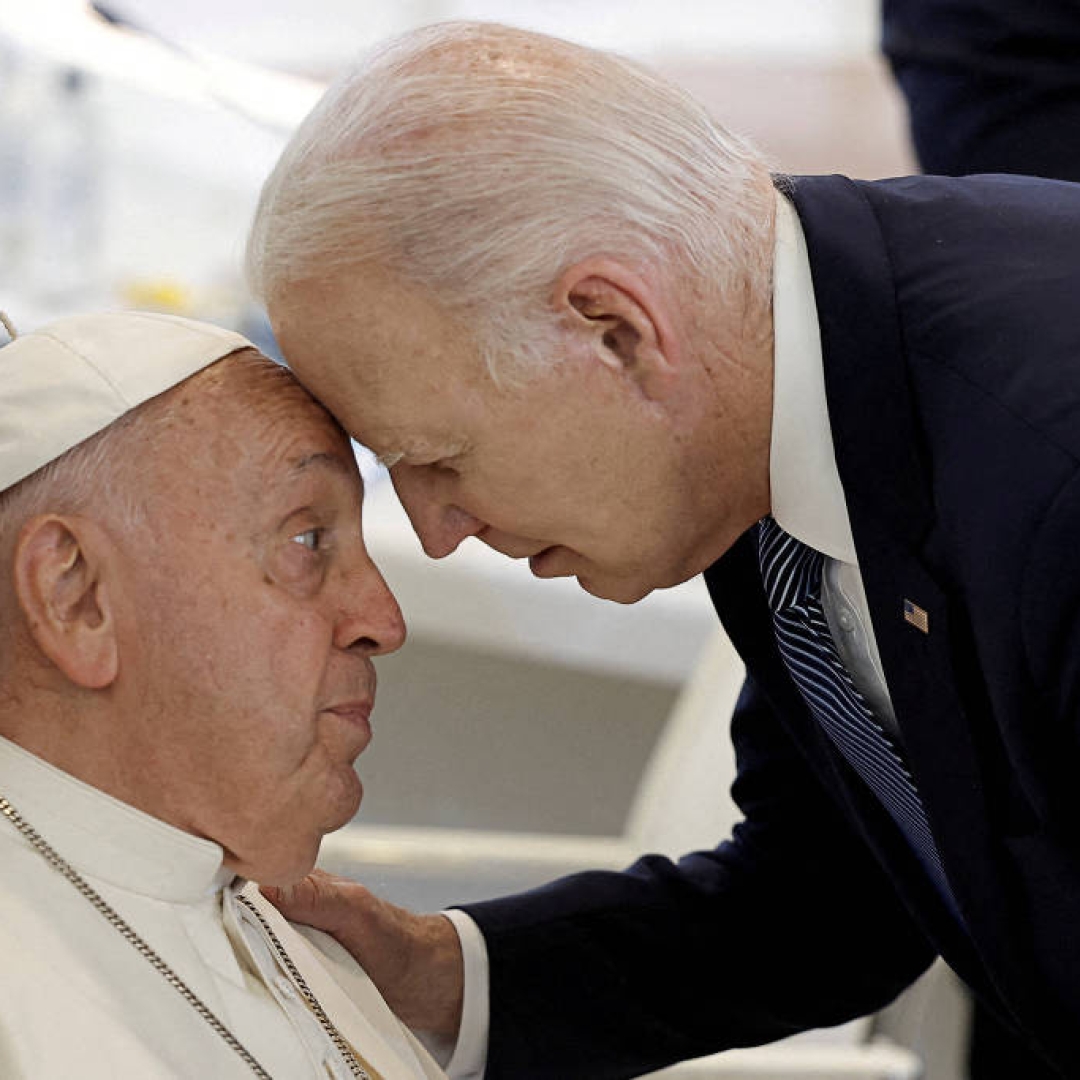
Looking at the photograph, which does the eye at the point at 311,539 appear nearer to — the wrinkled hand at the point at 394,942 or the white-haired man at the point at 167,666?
the white-haired man at the point at 167,666

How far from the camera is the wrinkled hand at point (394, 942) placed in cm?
193

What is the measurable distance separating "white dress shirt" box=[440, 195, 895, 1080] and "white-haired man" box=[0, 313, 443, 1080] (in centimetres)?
41

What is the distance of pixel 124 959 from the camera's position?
1592 millimetres

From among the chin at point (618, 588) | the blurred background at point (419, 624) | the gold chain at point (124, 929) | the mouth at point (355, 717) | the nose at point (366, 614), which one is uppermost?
the nose at point (366, 614)

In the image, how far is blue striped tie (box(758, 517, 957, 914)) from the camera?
185cm

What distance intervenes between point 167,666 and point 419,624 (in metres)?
2.75

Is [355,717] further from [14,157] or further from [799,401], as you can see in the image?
[14,157]

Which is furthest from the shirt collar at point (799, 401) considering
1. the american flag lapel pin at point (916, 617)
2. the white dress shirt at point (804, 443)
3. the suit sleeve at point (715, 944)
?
the suit sleeve at point (715, 944)

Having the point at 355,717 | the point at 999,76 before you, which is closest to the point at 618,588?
the point at 355,717

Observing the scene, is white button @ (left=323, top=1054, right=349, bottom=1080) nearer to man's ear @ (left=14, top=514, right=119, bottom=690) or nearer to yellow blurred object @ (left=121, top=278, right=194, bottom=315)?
man's ear @ (left=14, top=514, right=119, bottom=690)

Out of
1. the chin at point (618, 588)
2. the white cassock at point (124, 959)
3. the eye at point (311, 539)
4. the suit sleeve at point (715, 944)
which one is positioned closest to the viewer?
the white cassock at point (124, 959)

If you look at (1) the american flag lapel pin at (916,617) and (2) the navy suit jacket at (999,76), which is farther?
(2) the navy suit jacket at (999,76)

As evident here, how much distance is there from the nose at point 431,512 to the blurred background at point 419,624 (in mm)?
265

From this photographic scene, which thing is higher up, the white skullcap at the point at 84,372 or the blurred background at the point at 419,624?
the white skullcap at the point at 84,372
